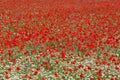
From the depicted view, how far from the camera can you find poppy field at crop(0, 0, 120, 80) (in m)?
9.74

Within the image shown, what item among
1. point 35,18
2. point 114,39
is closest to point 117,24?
point 114,39

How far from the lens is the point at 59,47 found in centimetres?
1292

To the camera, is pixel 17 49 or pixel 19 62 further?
pixel 17 49

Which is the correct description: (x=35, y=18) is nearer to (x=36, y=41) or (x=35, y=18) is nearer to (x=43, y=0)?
(x=36, y=41)

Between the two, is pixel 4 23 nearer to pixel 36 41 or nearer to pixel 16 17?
pixel 16 17

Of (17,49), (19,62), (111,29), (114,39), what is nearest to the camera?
(19,62)

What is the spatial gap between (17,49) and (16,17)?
7.46 metres

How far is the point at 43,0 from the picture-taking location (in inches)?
1189

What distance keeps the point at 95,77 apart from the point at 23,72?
2.32m

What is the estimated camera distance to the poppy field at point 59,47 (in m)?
9.74

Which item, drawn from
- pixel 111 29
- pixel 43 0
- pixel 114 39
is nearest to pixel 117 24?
pixel 111 29

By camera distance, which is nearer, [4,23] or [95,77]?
[95,77]

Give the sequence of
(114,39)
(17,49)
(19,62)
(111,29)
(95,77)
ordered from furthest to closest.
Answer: (111,29) → (114,39) → (17,49) → (19,62) → (95,77)

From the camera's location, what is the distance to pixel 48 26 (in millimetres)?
16828
